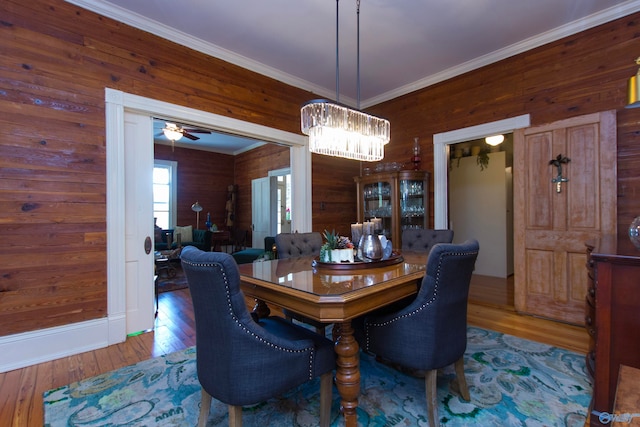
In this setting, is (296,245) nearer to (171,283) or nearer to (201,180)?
(171,283)

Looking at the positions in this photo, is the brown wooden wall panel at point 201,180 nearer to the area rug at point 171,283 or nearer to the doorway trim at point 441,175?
the area rug at point 171,283

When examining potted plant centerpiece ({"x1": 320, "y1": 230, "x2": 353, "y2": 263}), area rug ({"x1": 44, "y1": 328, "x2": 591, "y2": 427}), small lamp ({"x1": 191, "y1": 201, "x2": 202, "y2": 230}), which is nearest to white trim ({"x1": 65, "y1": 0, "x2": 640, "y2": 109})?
potted plant centerpiece ({"x1": 320, "y1": 230, "x2": 353, "y2": 263})

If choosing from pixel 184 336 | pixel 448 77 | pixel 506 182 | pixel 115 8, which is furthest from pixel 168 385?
pixel 506 182

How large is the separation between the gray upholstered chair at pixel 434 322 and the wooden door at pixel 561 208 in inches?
79.0

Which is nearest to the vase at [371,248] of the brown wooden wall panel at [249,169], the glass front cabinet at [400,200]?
the glass front cabinet at [400,200]

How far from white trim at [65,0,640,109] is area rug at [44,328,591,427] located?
9.83ft

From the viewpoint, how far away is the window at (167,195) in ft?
23.1

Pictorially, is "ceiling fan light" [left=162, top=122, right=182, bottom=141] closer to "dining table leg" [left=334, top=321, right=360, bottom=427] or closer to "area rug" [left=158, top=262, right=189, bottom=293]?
"area rug" [left=158, top=262, right=189, bottom=293]

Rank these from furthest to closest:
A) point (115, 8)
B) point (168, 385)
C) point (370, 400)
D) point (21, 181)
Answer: point (115, 8) < point (21, 181) < point (168, 385) < point (370, 400)

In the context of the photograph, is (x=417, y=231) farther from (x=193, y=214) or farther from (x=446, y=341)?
(x=193, y=214)

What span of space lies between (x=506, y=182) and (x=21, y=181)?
19.8ft

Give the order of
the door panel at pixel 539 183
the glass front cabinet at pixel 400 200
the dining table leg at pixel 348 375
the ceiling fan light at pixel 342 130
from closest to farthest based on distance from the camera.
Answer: the dining table leg at pixel 348 375, the ceiling fan light at pixel 342 130, the door panel at pixel 539 183, the glass front cabinet at pixel 400 200

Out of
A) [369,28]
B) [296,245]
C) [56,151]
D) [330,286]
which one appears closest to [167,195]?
[56,151]

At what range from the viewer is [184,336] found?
2832 mm
